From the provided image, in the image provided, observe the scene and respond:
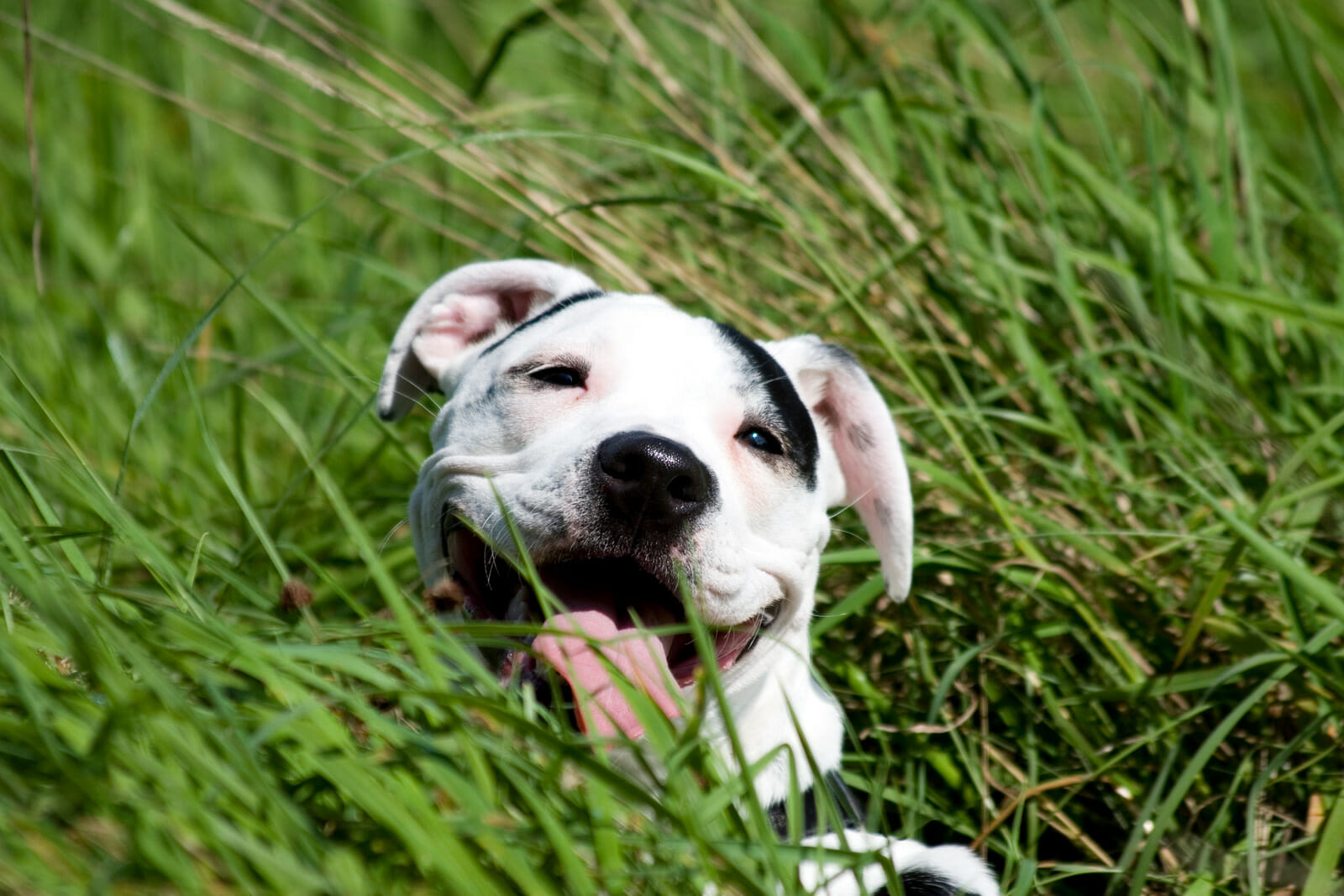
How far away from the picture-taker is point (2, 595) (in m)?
1.76

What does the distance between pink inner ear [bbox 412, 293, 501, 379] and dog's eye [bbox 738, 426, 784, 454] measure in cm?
69

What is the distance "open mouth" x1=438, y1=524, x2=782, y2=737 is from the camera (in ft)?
6.50

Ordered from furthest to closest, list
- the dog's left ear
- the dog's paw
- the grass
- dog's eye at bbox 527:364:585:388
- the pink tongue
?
1. the dog's left ear
2. dog's eye at bbox 527:364:585:388
3. the dog's paw
4. the pink tongue
5. the grass

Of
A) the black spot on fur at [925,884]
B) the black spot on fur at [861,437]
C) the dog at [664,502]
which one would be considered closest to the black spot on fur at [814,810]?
the dog at [664,502]

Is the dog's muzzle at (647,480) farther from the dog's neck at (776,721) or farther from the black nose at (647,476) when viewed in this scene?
→ the dog's neck at (776,721)

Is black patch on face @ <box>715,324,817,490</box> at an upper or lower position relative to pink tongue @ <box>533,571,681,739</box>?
upper

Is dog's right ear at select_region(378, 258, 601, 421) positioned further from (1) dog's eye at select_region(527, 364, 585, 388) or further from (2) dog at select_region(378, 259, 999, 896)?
(1) dog's eye at select_region(527, 364, 585, 388)

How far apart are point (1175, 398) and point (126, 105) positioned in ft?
14.5

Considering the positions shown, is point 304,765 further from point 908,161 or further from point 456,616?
point 908,161

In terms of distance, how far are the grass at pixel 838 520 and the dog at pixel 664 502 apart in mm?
176

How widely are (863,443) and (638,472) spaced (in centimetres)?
72

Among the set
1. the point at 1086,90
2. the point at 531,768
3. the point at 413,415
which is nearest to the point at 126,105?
the point at 413,415

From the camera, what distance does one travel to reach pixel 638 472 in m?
1.95

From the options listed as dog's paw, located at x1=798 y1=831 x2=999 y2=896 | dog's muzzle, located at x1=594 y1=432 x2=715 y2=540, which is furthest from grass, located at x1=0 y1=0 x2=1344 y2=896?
dog's muzzle, located at x1=594 y1=432 x2=715 y2=540
